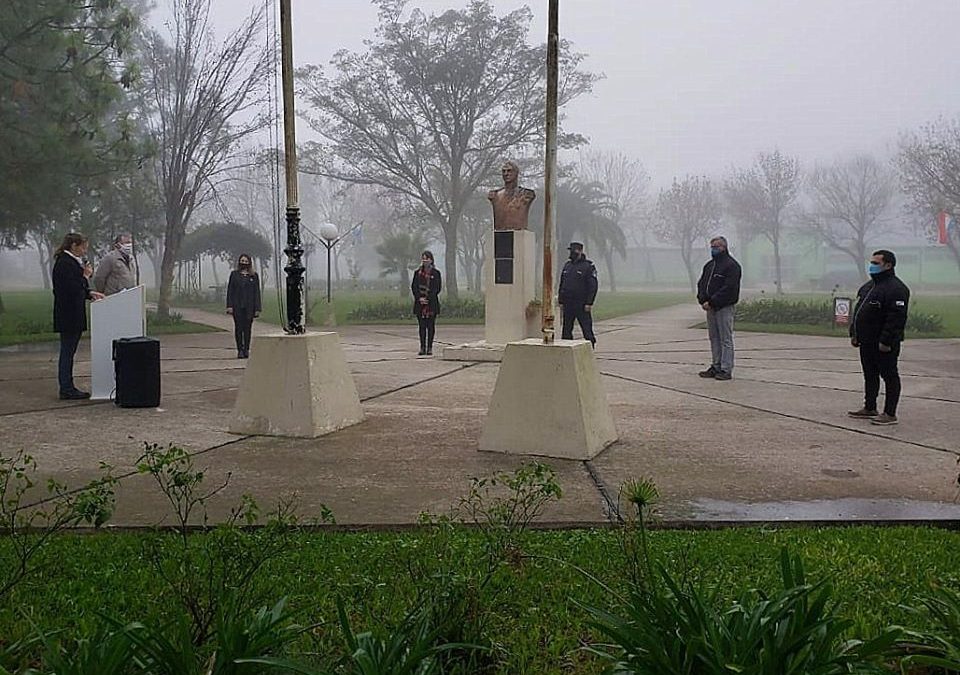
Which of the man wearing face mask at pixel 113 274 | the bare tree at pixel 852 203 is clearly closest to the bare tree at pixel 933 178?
the bare tree at pixel 852 203

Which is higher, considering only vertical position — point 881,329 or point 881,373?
point 881,329

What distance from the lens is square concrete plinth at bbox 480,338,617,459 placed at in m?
5.91

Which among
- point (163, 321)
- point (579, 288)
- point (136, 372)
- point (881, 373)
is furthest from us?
point (163, 321)

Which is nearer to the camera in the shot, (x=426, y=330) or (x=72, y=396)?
(x=72, y=396)

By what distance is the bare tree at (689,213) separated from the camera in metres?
67.5

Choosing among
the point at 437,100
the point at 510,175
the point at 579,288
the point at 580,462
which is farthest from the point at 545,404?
the point at 437,100

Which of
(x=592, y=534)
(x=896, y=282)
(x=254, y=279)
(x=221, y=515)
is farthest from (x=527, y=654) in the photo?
(x=254, y=279)

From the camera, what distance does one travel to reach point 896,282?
7461 millimetres

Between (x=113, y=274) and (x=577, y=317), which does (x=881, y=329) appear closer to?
(x=577, y=317)

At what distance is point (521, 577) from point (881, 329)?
5259mm

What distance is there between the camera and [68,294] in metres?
8.55

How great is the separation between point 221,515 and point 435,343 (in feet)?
40.6

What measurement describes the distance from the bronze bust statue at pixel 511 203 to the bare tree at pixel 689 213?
2112 inches

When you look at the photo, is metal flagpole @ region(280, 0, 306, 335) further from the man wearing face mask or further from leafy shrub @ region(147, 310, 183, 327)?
leafy shrub @ region(147, 310, 183, 327)
